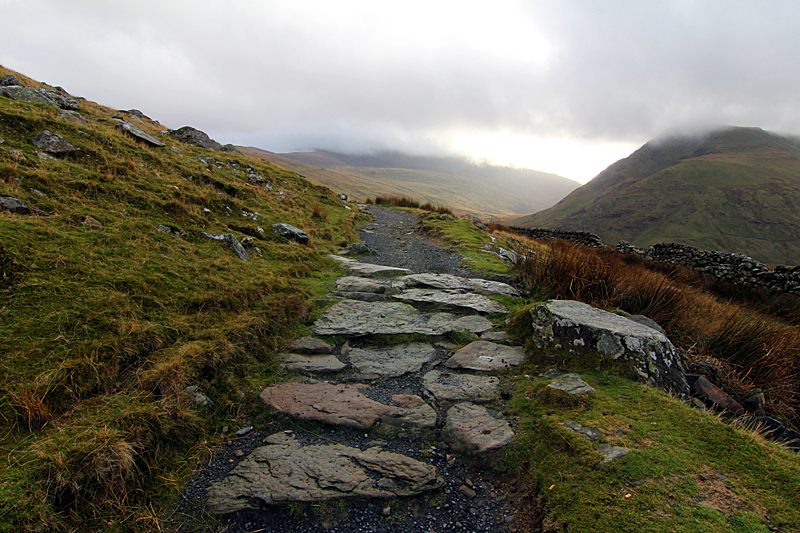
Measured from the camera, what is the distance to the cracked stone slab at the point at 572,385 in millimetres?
4185

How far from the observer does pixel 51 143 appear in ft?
26.2

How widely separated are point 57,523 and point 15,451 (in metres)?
0.79

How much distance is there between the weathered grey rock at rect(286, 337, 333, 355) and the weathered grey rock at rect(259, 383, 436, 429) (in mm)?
923

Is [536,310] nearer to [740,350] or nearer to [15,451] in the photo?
[740,350]

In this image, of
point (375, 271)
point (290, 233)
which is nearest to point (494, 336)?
point (375, 271)

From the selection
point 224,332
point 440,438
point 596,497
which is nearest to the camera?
point 596,497

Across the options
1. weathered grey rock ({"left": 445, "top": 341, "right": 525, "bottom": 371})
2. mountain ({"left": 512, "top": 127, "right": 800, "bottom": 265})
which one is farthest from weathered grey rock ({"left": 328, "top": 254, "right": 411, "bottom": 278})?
mountain ({"left": 512, "top": 127, "right": 800, "bottom": 265})

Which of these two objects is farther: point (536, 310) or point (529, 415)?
point (536, 310)

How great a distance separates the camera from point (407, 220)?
81.5 ft

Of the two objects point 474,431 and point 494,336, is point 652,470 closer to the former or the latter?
point 474,431

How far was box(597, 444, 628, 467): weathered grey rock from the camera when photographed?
309 centimetres

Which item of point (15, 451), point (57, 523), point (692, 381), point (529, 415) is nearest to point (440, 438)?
point (529, 415)

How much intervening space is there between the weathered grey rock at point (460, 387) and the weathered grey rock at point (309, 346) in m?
1.76

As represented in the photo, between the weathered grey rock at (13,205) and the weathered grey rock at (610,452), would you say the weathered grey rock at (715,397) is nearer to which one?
the weathered grey rock at (610,452)
